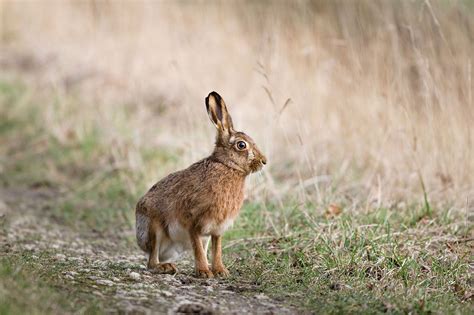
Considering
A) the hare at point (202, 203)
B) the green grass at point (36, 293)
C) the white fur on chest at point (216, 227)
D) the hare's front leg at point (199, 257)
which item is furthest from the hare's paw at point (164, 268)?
the green grass at point (36, 293)

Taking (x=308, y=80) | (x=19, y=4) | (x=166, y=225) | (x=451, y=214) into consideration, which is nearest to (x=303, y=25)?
(x=308, y=80)

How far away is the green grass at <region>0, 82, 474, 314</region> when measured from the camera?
4.37 m

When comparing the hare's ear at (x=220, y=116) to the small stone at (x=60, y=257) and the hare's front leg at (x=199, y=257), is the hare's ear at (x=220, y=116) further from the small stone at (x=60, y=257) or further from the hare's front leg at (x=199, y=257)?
the small stone at (x=60, y=257)

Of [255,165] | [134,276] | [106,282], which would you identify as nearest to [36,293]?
[106,282]

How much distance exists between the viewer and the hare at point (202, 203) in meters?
4.93

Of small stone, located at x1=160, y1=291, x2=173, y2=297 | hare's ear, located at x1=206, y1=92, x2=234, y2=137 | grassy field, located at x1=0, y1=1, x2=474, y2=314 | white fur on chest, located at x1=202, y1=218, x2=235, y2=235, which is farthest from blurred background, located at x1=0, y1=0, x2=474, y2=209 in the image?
small stone, located at x1=160, y1=291, x2=173, y2=297

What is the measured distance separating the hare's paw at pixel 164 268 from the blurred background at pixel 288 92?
1.57 meters

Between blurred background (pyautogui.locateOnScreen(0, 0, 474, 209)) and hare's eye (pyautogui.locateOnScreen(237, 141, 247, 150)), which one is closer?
hare's eye (pyautogui.locateOnScreen(237, 141, 247, 150))

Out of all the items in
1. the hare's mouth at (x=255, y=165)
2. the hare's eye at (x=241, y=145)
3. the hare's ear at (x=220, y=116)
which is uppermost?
the hare's ear at (x=220, y=116)

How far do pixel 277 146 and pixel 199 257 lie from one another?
4.02 metres

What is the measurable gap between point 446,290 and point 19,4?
12670mm

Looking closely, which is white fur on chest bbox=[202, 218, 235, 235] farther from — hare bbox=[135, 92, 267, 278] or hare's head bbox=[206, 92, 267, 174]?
hare's head bbox=[206, 92, 267, 174]

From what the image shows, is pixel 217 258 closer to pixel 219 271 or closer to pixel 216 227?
pixel 219 271

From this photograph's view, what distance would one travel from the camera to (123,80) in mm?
11508
